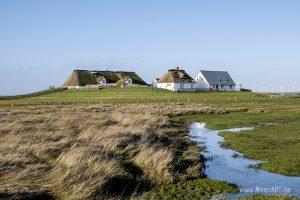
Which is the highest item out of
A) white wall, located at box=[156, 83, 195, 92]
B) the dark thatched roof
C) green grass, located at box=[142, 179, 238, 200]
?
the dark thatched roof

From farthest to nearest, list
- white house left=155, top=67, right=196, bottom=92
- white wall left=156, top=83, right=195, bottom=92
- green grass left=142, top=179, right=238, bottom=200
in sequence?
white house left=155, top=67, right=196, bottom=92
white wall left=156, top=83, right=195, bottom=92
green grass left=142, top=179, right=238, bottom=200

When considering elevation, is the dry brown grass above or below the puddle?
above

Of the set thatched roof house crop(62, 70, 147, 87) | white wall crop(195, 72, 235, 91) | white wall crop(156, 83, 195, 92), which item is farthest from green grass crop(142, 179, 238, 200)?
thatched roof house crop(62, 70, 147, 87)

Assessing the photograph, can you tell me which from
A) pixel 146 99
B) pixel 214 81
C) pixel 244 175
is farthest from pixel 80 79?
pixel 244 175

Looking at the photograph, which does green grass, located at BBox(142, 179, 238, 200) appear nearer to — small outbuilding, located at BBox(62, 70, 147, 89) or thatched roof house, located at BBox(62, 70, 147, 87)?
small outbuilding, located at BBox(62, 70, 147, 89)

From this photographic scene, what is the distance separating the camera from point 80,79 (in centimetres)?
13825

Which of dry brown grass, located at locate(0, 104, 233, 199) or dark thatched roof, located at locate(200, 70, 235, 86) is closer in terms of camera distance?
dry brown grass, located at locate(0, 104, 233, 199)

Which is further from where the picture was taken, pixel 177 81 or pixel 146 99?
pixel 177 81

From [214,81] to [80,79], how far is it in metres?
41.5

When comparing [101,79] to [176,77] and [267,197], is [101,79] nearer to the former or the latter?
[176,77]

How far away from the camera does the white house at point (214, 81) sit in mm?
132500

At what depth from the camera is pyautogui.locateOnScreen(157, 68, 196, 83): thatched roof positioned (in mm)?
129250

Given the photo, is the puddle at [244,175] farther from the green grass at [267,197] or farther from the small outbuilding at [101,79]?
the small outbuilding at [101,79]

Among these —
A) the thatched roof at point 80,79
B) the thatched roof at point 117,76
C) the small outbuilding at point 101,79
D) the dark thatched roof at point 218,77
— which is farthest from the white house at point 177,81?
the thatched roof at point 80,79
